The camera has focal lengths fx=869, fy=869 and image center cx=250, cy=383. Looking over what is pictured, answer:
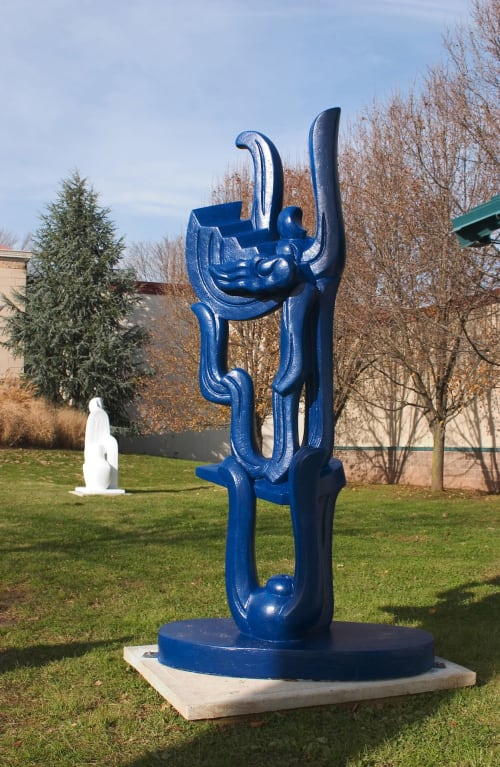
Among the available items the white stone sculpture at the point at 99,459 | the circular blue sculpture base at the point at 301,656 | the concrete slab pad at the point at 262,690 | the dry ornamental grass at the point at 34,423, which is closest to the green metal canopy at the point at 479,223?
the circular blue sculpture base at the point at 301,656

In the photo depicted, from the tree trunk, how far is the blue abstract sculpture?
12950 millimetres

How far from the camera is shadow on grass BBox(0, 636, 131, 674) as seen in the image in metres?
A: 5.93

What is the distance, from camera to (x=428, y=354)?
1694 cm

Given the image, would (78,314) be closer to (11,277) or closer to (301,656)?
→ (11,277)

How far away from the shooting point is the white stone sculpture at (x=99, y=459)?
16203 mm

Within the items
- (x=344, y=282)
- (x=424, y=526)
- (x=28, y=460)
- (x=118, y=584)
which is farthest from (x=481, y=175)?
(x=28, y=460)

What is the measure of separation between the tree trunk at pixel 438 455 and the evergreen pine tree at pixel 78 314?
13.1 meters

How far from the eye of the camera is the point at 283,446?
18.3 feet

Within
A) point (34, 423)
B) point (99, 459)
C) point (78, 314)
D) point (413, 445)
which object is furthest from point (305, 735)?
point (78, 314)

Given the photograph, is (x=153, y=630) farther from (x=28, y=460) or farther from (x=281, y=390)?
(x=28, y=460)

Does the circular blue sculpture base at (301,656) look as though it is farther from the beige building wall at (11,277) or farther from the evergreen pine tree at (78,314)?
the beige building wall at (11,277)

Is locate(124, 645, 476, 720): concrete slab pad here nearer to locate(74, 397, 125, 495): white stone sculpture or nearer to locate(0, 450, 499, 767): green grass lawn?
locate(0, 450, 499, 767): green grass lawn

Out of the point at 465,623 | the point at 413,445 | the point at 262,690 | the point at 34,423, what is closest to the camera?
the point at 262,690

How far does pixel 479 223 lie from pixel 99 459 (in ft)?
38.8
